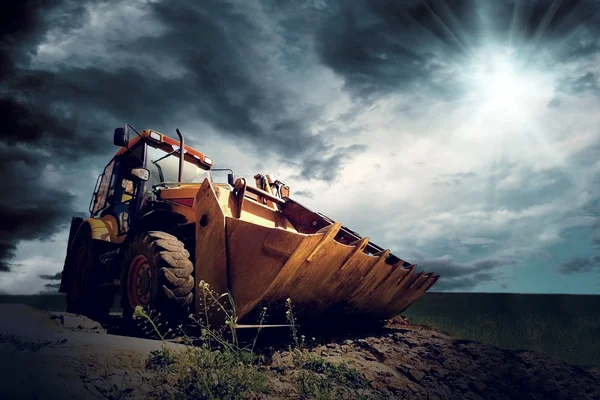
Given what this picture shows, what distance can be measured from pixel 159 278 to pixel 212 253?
59cm

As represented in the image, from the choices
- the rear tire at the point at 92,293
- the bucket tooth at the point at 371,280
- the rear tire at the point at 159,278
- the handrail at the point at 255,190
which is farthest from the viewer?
the rear tire at the point at 92,293

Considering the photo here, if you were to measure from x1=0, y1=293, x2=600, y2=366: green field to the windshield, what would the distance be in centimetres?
529

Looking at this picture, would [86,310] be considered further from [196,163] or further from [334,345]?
[334,345]

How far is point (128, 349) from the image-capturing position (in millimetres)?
3041

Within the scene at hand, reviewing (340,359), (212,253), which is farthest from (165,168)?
(340,359)

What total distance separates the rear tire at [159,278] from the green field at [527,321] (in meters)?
5.28

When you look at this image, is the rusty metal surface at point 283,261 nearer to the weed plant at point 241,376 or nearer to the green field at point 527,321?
the weed plant at point 241,376

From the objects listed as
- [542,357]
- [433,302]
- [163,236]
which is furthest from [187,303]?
[433,302]

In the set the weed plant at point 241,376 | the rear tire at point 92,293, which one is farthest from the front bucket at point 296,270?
the rear tire at point 92,293

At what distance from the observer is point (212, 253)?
365 centimetres

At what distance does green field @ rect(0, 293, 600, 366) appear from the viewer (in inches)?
282

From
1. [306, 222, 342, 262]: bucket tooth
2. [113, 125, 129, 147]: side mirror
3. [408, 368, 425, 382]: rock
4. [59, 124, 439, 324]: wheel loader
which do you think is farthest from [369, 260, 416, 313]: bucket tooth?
[113, 125, 129, 147]: side mirror

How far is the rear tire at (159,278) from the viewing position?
3.77 m

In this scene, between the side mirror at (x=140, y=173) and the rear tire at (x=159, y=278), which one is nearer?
the rear tire at (x=159, y=278)
